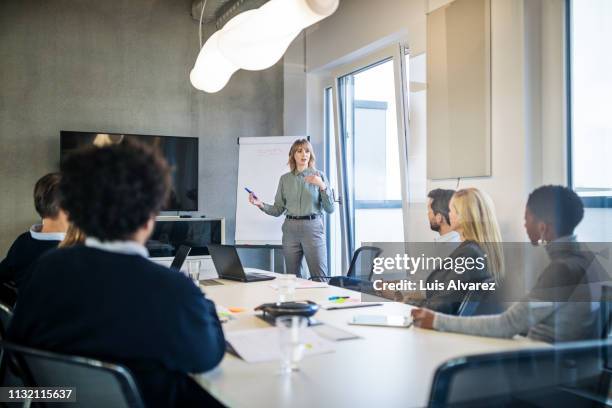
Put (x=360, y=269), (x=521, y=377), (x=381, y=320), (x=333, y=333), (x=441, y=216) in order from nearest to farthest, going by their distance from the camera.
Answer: (x=521, y=377) → (x=333, y=333) → (x=381, y=320) → (x=441, y=216) → (x=360, y=269)

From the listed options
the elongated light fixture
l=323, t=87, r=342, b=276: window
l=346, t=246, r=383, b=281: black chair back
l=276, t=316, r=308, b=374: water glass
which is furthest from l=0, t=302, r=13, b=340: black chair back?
l=323, t=87, r=342, b=276: window

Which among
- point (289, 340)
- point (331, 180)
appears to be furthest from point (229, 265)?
point (331, 180)

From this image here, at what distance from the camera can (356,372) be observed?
1322 mm

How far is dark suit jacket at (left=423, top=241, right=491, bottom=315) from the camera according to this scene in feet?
7.08

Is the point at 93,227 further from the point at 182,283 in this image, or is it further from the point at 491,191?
the point at 491,191

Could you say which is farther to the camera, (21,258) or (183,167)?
(183,167)

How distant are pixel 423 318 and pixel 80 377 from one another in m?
1.05

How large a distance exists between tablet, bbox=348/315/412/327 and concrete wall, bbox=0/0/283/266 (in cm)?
389

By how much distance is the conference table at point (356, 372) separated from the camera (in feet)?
3.79

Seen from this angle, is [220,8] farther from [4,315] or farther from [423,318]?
[423,318]

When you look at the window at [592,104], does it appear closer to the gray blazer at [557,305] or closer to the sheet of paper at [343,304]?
the gray blazer at [557,305]

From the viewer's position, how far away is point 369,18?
4520 mm

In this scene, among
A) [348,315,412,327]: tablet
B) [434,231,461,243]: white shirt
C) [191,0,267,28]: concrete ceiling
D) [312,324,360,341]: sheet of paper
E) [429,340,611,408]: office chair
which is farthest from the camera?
[191,0,267,28]: concrete ceiling

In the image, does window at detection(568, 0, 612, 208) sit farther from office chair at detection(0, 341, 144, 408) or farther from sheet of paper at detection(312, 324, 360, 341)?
office chair at detection(0, 341, 144, 408)
